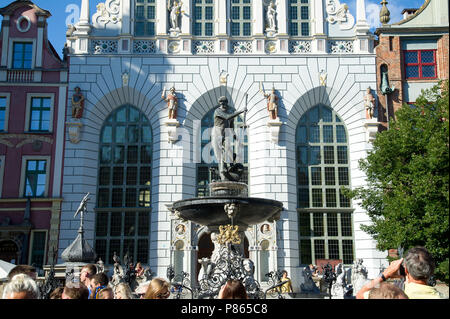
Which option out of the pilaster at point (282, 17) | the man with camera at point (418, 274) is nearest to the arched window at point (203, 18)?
the pilaster at point (282, 17)

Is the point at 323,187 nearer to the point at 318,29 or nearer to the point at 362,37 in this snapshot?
the point at 362,37

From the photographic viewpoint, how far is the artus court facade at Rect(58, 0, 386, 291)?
28.8 meters

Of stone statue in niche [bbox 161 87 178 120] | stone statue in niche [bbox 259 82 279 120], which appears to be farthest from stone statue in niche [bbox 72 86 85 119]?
stone statue in niche [bbox 259 82 279 120]

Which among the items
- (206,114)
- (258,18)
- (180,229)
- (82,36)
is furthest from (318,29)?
(180,229)

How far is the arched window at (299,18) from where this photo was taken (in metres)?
31.1

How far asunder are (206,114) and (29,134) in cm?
1005

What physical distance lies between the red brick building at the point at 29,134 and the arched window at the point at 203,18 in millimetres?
8143

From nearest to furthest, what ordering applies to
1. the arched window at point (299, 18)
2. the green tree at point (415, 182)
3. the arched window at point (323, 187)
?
the green tree at point (415, 182) → the arched window at point (323, 187) → the arched window at point (299, 18)

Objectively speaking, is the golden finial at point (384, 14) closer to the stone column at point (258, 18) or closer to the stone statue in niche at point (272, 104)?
the stone column at point (258, 18)

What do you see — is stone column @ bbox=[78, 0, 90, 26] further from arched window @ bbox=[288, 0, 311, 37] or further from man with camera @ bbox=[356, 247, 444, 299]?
man with camera @ bbox=[356, 247, 444, 299]

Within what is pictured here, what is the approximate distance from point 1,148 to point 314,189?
17.8 metres

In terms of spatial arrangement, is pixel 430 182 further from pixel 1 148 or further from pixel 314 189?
pixel 1 148

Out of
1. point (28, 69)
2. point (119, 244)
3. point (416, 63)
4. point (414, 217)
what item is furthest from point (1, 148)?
point (416, 63)

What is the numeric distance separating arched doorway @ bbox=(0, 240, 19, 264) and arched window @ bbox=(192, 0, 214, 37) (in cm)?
1579
